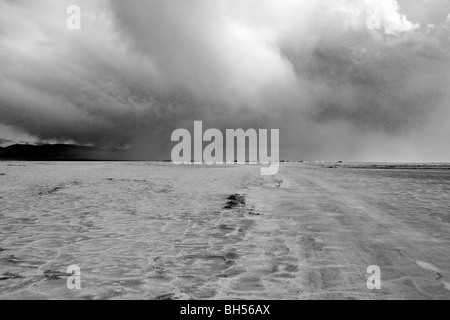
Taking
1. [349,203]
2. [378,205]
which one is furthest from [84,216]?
[378,205]

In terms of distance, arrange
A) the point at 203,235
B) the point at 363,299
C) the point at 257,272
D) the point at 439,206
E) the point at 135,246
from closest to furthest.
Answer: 1. the point at 363,299
2. the point at 257,272
3. the point at 135,246
4. the point at 203,235
5. the point at 439,206

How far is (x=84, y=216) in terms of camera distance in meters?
10.3

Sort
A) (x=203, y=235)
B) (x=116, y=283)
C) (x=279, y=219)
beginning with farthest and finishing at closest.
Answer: (x=279, y=219), (x=203, y=235), (x=116, y=283)

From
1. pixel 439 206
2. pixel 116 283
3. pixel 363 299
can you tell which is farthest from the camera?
pixel 439 206

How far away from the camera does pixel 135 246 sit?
6.92m

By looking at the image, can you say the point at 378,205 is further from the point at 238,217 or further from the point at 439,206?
the point at 238,217

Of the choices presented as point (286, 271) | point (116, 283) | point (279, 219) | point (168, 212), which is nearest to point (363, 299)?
point (286, 271)

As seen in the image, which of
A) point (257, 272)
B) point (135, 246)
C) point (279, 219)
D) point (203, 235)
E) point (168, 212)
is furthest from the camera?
point (168, 212)

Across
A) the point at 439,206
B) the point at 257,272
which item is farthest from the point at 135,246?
the point at 439,206

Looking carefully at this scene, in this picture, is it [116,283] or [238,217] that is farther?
[238,217]

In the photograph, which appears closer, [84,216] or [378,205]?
[84,216]
